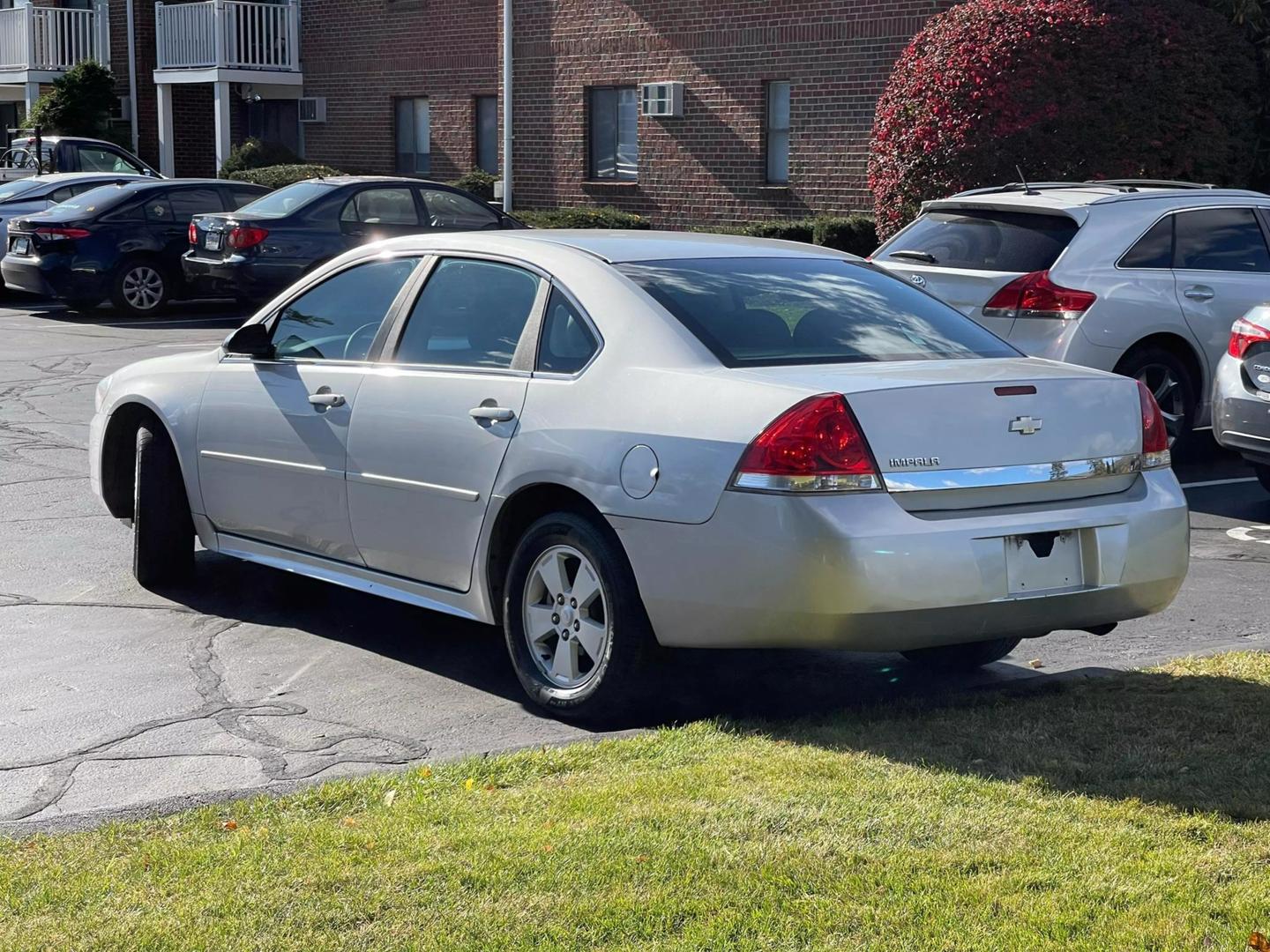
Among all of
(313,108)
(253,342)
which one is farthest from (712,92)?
(253,342)

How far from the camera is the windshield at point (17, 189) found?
22.4 m

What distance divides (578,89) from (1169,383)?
1774cm

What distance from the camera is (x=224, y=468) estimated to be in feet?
23.1

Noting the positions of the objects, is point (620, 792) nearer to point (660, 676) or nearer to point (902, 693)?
point (660, 676)

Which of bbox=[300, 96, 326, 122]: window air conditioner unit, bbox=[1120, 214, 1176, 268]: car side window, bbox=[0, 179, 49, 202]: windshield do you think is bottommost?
bbox=[1120, 214, 1176, 268]: car side window

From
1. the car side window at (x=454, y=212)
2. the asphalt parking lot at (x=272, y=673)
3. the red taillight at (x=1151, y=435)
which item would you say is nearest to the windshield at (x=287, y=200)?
the car side window at (x=454, y=212)

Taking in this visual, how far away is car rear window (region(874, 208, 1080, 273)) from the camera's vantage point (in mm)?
10320

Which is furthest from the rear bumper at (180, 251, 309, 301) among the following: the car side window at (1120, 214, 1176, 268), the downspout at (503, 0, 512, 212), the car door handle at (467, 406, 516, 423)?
the car door handle at (467, 406, 516, 423)

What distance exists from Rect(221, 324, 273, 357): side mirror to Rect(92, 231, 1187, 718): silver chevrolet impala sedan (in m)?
0.01

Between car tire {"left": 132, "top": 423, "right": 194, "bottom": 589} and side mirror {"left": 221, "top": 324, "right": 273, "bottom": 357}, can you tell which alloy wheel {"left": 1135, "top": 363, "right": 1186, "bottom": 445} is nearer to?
side mirror {"left": 221, "top": 324, "right": 273, "bottom": 357}

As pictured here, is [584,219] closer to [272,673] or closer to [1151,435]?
[272,673]

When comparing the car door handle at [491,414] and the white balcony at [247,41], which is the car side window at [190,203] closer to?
the white balcony at [247,41]

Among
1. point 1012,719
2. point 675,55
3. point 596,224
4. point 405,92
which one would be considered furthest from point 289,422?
point 405,92

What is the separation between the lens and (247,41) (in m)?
32.7
